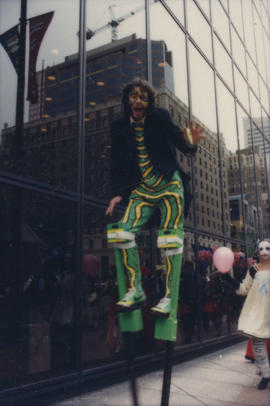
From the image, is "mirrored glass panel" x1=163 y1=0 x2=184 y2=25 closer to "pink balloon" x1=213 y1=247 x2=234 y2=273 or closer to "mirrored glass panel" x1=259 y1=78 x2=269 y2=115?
"pink balloon" x1=213 y1=247 x2=234 y2=273

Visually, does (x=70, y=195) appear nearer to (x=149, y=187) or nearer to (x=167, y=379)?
(x=149, y=187)

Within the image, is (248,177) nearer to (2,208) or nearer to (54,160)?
(54,160)

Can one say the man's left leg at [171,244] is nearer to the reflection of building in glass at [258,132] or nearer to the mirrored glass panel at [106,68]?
the mirrored glass panel at [106,68]

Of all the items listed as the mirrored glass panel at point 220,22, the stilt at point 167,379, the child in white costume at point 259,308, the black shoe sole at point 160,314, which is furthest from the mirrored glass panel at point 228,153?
the black shoe sole at point 160,314

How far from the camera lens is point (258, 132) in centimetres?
1402

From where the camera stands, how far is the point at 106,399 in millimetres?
3484

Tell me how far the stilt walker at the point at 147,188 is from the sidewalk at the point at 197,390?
1.11 meters

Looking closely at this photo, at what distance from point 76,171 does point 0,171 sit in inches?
43.3

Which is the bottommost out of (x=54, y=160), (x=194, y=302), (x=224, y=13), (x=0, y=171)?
(x=194, y=302)

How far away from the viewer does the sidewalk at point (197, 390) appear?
3.47 meters

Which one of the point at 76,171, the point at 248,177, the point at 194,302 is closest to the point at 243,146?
the point at 248,177

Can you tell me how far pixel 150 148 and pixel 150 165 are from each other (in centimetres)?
13

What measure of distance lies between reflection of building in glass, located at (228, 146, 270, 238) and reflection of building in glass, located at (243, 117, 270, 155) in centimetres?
28

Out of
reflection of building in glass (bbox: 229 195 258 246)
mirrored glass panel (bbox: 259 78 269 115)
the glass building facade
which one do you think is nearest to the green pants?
the glass building facade
